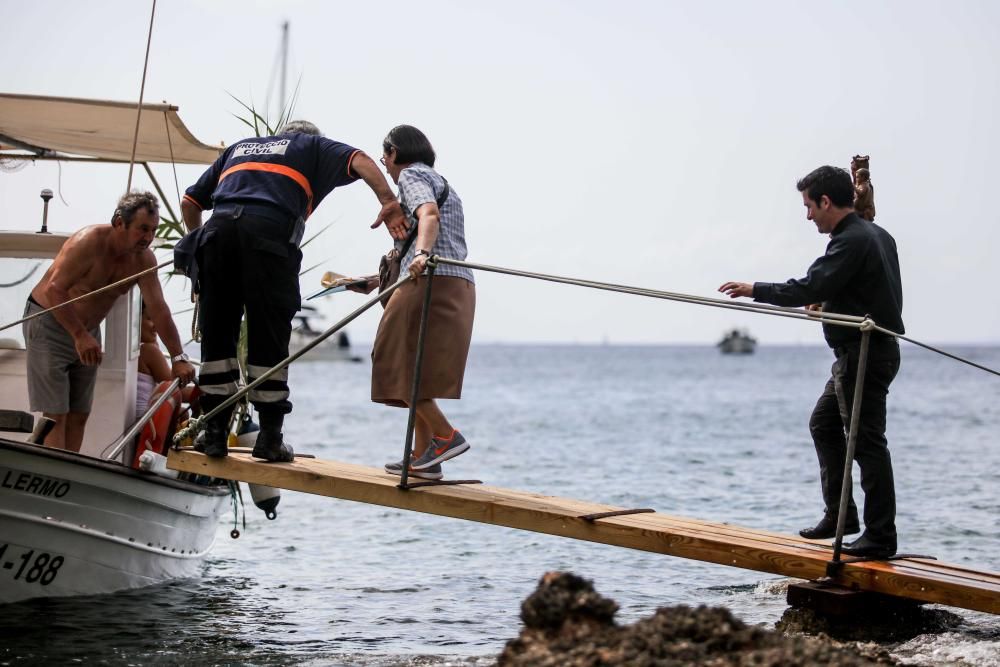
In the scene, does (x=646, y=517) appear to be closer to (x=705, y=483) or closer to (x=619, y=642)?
(x=619, y=642)

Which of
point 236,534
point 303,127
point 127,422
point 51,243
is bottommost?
point 236,534

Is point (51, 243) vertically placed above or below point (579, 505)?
above

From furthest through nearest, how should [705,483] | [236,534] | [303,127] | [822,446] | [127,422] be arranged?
[705,483] < [236,534] < [127,422] < [303,127] < [822,446]

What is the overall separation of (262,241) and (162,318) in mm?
1525

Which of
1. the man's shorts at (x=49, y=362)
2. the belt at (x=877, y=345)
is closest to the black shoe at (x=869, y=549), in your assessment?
the belt at (x=877, y=345)

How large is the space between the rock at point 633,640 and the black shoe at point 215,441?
305cm

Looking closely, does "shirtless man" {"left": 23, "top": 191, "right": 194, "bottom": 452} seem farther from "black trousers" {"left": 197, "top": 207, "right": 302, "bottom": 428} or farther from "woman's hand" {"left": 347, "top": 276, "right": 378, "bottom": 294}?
"woman's hand" {"left": 347, "top": 276, "right": 378, "bottom": 294}

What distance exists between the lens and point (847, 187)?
6.11m

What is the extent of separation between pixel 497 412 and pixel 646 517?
41650 mm

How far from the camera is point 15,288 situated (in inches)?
352

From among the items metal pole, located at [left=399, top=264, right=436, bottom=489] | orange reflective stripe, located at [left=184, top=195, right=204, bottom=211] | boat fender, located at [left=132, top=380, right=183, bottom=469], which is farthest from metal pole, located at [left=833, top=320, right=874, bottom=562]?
boat fender, located at [left=132, top=380, right=183, bottom=469]

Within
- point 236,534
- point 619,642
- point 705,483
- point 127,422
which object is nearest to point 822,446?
point 619,642

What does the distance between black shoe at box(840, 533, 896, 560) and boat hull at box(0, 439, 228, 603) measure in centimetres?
446

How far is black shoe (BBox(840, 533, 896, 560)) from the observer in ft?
19.9
